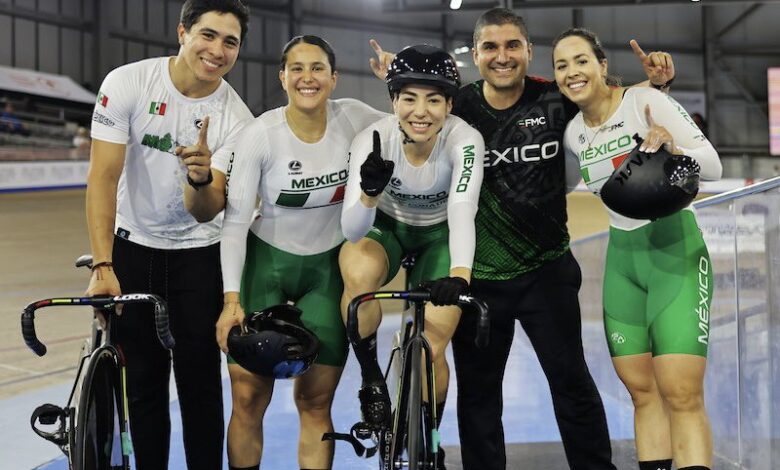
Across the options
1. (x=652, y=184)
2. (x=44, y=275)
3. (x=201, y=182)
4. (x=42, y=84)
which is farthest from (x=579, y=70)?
(x=42, y=84)

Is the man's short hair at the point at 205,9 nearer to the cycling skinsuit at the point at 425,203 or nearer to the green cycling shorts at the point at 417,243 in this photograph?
the cycling skinsuit at the point at 425,203

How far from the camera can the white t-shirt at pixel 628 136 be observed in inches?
125

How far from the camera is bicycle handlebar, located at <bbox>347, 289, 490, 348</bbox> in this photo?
2.87 metres

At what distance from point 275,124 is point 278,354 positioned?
32.1 inches

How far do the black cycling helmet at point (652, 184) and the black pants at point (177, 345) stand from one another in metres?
1.46

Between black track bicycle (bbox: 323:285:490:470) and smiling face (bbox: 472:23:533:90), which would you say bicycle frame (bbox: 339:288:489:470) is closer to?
black track bicycle (bbox: 323:285:490:470)

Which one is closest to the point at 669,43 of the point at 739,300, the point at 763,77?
the point at 763,77

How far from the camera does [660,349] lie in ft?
10.4

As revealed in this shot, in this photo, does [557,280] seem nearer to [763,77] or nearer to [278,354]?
[278,354]

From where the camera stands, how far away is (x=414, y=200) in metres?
3.34

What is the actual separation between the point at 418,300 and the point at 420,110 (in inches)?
24.9

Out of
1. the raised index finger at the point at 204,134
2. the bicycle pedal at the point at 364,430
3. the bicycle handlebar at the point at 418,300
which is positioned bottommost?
the bicycle pedal at the point at 364,430

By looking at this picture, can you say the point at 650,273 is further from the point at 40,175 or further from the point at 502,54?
the point at 40,175

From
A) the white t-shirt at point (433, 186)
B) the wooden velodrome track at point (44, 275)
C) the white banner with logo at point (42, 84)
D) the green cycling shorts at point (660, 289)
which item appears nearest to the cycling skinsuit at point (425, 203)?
the white t-shirt at point (433, 186)
